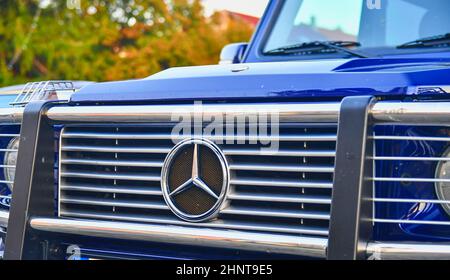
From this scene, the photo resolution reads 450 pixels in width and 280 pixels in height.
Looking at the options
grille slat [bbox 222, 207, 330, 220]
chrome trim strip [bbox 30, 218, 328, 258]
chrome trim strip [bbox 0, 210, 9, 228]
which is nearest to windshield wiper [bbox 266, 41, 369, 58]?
grille slat [bbox 222, 207, 330, 220]

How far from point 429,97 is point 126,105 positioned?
3.96 ft

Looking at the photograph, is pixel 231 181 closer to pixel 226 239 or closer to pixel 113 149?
pixel 226 239

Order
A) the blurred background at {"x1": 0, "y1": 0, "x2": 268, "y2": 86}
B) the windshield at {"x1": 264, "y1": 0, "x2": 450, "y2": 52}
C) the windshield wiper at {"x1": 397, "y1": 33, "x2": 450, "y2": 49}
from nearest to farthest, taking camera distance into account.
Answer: the windshield wiper at {"x1": 397, "y1": 33, "x2": 450, "y2": 49} → the windshield at {"x1": 264, "y1": 0, "x2": 450, "y2": 52} → the blurred background at {"x1": 0, "y1": 0, "x2": 268, "y2": 86}

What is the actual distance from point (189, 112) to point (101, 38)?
1206 cm

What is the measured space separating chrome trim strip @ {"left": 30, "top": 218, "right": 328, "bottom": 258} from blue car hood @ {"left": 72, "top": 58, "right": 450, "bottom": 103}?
51cm

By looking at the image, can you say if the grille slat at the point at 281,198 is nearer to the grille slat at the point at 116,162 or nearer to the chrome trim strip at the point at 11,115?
the grille slat at the point at 116,162

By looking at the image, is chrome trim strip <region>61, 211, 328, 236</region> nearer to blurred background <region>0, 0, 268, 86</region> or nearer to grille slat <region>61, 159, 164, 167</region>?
grille slat <region>61, 159, 164, 167</region>

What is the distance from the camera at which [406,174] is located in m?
2.73

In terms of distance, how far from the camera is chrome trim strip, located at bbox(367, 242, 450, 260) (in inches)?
102

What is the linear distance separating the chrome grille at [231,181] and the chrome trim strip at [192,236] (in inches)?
2.6

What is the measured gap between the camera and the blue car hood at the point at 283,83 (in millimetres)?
2803

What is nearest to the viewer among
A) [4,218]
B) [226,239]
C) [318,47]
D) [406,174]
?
[406,174]

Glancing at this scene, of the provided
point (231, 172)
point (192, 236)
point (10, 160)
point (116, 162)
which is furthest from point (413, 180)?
point (10, 160)

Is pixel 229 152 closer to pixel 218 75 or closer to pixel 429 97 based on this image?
pixel 218 75
